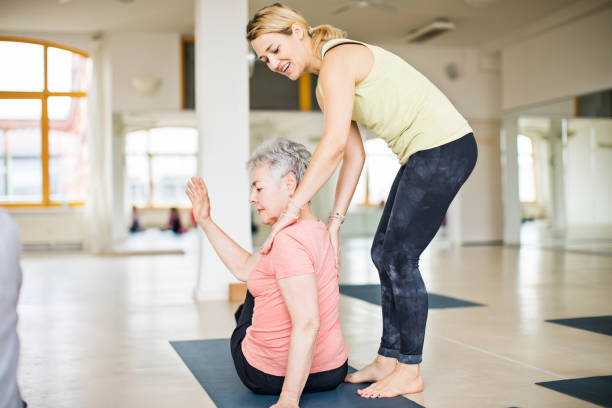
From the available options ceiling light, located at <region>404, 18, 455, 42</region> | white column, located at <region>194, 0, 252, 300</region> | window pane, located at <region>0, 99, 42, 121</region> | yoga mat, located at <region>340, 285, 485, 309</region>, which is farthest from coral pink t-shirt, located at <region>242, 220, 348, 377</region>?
window pane, located at <region>0, 99, 42, 121</region>

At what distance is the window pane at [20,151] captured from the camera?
32.7ft

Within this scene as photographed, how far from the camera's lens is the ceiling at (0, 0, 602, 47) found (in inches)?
312

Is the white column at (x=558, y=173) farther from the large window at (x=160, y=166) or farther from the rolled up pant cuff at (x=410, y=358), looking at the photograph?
the large window at (x=160, y=166)

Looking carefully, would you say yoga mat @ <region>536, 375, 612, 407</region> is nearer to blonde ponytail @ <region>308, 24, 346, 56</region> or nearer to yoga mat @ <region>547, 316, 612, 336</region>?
yoga mat @ <region>547, 316, 612, 336</region>

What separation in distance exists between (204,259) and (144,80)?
5.43 metres

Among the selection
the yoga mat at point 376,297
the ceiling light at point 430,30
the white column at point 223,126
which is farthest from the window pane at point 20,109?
the yoga mat at point 376,297

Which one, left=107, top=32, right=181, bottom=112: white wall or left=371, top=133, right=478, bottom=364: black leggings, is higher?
left=107, top=32, right=181, bottom=112: white wall

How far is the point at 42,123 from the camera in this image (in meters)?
9.88

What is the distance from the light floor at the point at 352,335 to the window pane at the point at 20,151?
4.67 metres

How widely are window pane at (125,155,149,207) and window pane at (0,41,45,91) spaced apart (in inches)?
276

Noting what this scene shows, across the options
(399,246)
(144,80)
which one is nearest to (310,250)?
(399,246)

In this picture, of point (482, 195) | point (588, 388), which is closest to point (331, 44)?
point (588, 388)

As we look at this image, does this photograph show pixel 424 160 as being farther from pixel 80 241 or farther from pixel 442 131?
pixel 80 241

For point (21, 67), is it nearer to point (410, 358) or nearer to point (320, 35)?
point (320, 35)
